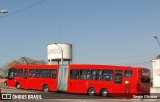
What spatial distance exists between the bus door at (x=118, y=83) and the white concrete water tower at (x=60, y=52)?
3287 cm

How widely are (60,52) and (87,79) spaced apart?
1226 inches

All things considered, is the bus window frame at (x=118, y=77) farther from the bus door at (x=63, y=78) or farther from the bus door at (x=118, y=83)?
the bus door at (x=63, y=78)

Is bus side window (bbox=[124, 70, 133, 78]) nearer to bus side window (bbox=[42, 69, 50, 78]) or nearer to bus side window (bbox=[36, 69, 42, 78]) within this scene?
bus side window (bbox=[42, 69, 50, 78])

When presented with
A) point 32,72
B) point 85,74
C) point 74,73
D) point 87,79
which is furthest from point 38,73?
point 87,79

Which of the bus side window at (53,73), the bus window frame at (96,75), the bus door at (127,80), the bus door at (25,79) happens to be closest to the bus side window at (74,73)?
the bus window frame at (96,75)

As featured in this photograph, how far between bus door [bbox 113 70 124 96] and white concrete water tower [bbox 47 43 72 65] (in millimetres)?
32869

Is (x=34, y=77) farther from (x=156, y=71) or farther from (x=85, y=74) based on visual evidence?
(x=156, y=71)

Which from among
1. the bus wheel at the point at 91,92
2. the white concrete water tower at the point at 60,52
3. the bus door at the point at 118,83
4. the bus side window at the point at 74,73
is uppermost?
the white concrete water tower at the point at 60,52

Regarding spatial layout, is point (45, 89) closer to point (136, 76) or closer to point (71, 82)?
point (71, 82)

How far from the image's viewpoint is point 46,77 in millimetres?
41688

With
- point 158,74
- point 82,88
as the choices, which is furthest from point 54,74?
point 158,74

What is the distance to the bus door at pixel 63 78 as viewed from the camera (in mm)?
39688

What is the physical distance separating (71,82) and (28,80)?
637 cm

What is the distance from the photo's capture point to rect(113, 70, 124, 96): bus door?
35906mm
